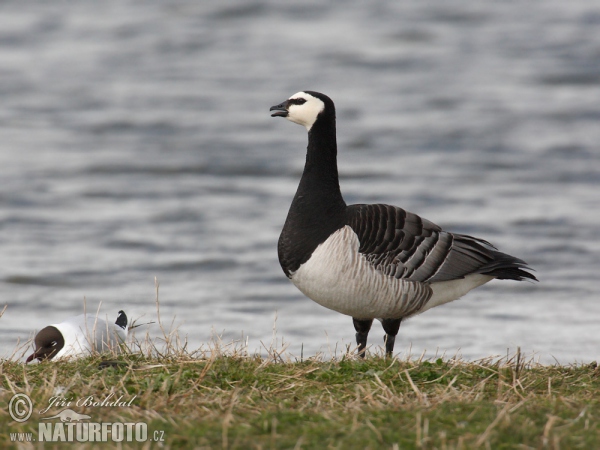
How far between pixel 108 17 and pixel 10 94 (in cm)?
614

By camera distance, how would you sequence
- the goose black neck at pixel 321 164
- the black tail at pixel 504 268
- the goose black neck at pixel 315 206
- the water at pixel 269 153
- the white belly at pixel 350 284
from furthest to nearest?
the water at pixel 269 153 → the black tail at pixel 504 268 → the goose black neck at pixel 321 164 → the goose black neck at pixel 315 206 → the white belly at pixel 350 284

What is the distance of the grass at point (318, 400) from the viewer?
4.46 m

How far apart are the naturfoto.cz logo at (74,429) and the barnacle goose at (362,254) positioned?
7.97 feet

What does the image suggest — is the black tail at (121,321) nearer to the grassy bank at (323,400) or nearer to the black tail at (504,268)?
the grassy bank at (323,400)

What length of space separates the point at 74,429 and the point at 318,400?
1.44 meters

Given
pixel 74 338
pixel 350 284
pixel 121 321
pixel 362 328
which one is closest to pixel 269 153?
pixel 121 321

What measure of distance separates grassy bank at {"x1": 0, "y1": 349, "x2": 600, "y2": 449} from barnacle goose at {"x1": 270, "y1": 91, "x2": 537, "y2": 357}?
74cm

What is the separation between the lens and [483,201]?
15109 mm

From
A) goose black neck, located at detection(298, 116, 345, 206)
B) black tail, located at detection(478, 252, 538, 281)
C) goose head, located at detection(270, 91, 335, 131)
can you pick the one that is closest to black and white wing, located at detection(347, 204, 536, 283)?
black tail, located at detection(478, 252, 538, 281)

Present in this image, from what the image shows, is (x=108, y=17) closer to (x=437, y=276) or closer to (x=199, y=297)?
(x=199, y=297)

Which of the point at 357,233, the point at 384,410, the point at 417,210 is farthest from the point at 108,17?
the point at 384,410

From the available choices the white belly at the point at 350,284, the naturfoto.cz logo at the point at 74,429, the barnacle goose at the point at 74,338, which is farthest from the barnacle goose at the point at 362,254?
the naturfoto.cz logo at the point at 74,429

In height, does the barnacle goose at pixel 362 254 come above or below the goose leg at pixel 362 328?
above

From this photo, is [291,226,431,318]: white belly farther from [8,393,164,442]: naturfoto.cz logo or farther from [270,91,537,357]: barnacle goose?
[8,393,164,442]: naturfoto.cz logo
